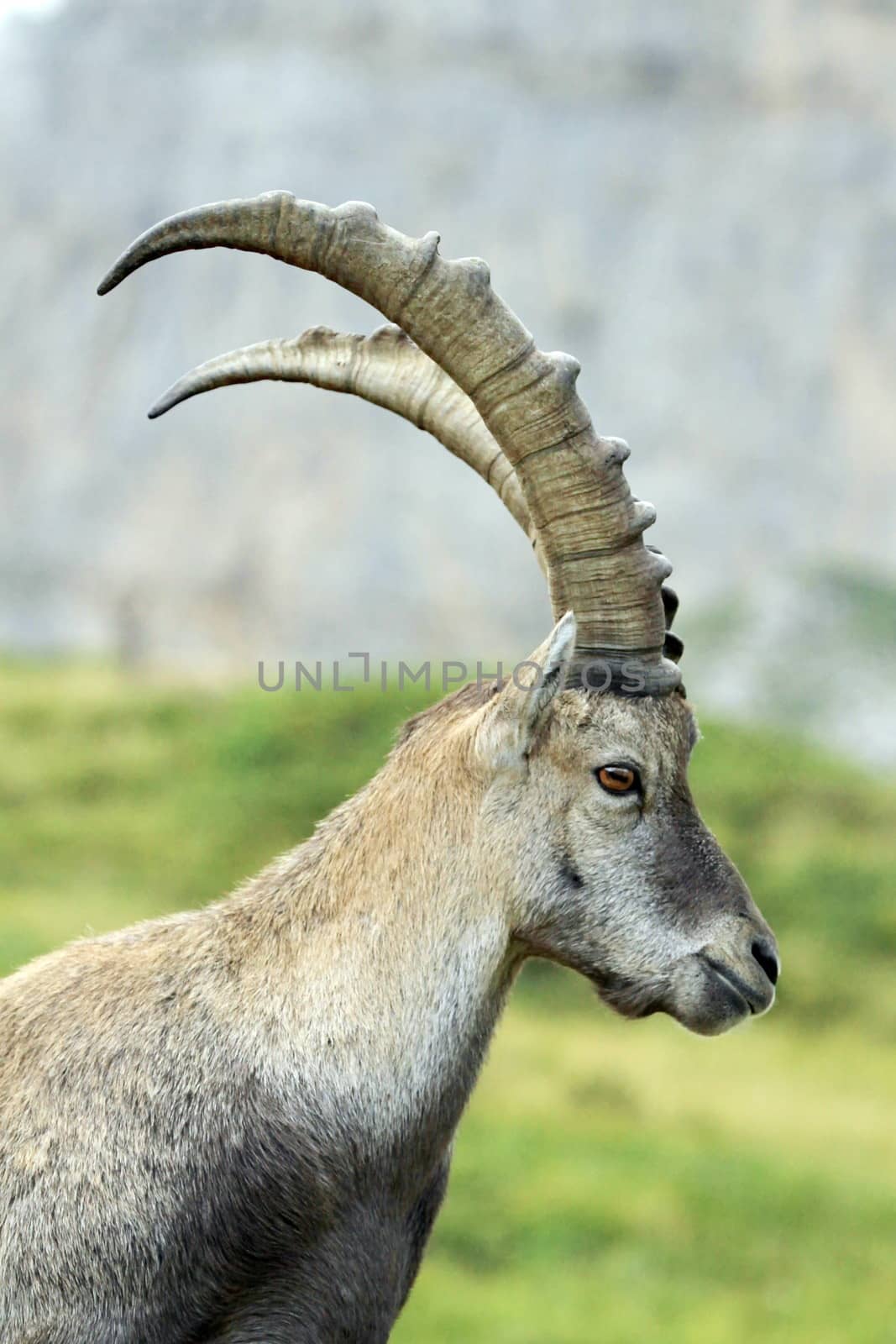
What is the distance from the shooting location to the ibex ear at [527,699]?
17.6 ft

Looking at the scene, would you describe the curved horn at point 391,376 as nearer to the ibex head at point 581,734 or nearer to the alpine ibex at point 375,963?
the alpine ibex at point 375,963

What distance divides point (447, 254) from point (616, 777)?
4723cm

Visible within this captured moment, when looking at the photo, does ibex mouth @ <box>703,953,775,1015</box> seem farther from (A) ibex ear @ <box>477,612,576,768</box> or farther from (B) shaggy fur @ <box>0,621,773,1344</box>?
(A) ibex ear @ <box>477,612,576,768</box>

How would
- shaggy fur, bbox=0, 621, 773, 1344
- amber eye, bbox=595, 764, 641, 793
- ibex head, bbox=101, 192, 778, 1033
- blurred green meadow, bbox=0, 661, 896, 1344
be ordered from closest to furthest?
shaggy fur, bbox=0, 621, 773, 1344 → ibex head, bbox=101, 192, 778, 1033 → amber eye, bbox=595, 764, 641, 793 → blurred green meadow, bbox=0, 661, 896, 1344

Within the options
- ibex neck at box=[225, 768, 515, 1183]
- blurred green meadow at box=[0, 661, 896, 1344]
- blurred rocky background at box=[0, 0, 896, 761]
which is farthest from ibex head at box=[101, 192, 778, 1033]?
blurred rocky background at box=[0, 0, 896, 761]

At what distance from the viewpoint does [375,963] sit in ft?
→ 17.5

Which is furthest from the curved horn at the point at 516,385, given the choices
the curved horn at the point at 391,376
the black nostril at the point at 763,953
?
the black nostril at the point at 763,953

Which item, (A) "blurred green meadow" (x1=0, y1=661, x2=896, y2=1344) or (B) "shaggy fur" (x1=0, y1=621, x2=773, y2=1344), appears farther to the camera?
(A) "blurred green meadow" (x1=0, y1=661, x2=896, y2=1344)

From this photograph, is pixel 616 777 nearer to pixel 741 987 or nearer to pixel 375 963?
pixel 741 987

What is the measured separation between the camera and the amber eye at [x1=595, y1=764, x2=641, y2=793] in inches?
216

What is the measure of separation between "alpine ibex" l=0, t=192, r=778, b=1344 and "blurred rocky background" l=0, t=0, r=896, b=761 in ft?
132

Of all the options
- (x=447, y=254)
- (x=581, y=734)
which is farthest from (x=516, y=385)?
(x=447, y=254)

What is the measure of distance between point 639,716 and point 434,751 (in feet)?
2.24

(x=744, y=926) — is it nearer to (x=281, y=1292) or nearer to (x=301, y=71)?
(x=281, y=1292)
